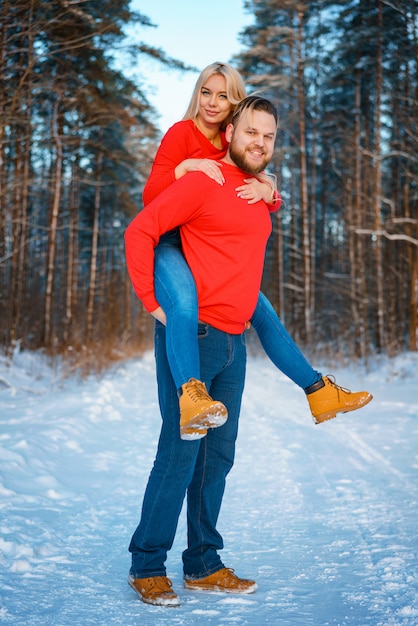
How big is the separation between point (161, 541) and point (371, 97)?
20104 mm

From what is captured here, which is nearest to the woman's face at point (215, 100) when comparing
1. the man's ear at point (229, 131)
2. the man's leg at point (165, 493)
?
the man's ear at point (229, 131)

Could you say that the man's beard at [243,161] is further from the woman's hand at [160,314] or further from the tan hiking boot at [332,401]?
the tan hiking boot at [332,401]

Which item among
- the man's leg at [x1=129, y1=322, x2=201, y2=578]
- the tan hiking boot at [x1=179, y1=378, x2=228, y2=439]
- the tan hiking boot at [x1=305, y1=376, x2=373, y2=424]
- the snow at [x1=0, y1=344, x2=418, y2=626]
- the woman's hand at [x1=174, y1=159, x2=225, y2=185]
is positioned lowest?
the snow at [x1=0, y1=344, x2=418, y2=626]

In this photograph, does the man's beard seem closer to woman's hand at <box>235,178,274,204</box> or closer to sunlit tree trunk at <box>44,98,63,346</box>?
woman's hand at <box>235,178,274,204</box>

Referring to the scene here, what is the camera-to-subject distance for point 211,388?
2537 mm

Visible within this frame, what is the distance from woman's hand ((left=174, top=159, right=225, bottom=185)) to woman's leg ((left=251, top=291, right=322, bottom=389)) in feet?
2.04

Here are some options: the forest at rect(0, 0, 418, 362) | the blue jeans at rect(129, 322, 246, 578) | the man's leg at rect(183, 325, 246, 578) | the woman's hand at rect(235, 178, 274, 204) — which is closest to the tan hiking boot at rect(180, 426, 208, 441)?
the blue jeans at rect(129, 322, 246, 578)

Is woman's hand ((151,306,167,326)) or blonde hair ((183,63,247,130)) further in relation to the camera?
blonde hair ((183,63,247,130))

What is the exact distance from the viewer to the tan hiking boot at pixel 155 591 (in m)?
2.18

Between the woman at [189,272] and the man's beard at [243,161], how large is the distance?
5cm

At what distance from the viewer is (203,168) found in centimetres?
241

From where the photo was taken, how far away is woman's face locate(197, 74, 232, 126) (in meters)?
2.72

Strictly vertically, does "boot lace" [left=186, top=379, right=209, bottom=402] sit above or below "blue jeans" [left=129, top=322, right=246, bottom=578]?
above

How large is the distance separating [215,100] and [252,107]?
Result: 31cm
